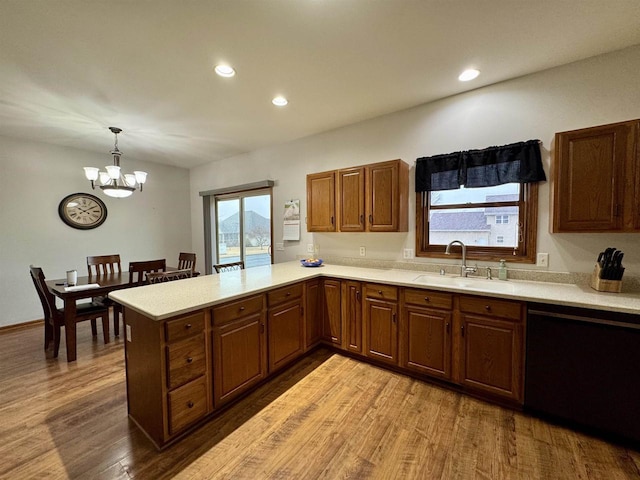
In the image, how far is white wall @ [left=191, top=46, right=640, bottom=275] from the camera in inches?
80.5

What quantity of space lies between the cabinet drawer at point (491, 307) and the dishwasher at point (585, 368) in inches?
3.5

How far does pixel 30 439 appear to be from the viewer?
1.74 m

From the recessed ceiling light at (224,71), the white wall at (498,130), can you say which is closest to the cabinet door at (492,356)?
the white wall at (498,130)

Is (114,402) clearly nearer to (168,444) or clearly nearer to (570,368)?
(168,444)

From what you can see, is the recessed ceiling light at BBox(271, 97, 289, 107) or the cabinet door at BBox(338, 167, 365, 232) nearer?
the recessed ceiling light at BBox(271, 97, 289, 107)

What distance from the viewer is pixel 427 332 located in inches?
90.1

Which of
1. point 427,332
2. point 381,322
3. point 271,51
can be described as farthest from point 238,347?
point 271,51

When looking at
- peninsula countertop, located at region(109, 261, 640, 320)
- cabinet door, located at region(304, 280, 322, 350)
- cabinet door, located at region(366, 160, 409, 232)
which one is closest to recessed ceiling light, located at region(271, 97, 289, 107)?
cabinet door, located at region(366, 160, 409, 232)

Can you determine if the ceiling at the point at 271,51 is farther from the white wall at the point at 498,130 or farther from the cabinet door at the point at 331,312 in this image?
the cabinet door at the point at 331,312

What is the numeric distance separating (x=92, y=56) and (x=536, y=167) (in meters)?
3.60

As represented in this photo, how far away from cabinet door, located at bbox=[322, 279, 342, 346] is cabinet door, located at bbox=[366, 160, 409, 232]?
0.74 meters

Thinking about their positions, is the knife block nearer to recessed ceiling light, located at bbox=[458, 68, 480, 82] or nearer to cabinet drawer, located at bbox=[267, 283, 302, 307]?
recessed ceiling light, located at bbox=[458, 68, 480, 82]

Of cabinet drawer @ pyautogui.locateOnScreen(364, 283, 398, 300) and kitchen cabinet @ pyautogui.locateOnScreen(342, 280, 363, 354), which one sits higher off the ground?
cabinet drawer @ pyautogui.locateOnScreen(364, 283, 398, 300)

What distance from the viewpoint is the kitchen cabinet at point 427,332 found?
2.20 meters
